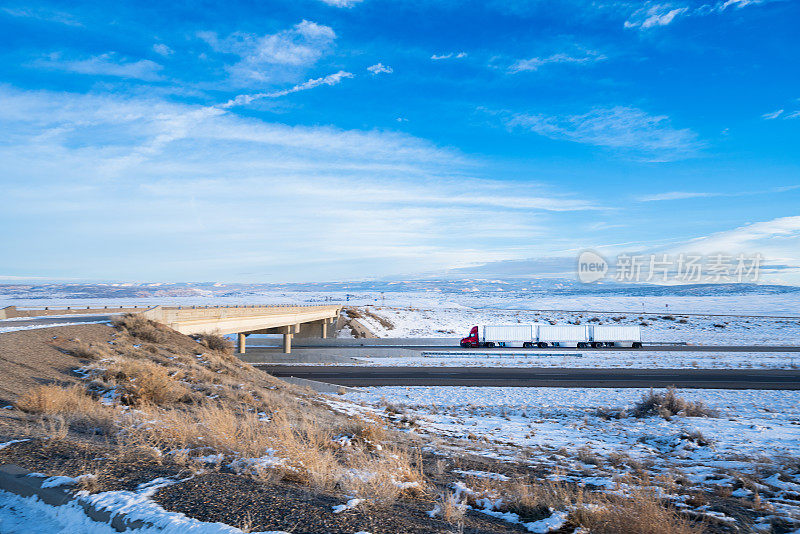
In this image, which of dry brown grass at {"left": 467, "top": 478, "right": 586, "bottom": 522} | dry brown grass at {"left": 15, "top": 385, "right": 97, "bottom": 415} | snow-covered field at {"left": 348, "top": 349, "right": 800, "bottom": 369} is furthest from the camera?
snow-covered field at {"left": 348, "top": 349, "right": 800, "bottom": 369}

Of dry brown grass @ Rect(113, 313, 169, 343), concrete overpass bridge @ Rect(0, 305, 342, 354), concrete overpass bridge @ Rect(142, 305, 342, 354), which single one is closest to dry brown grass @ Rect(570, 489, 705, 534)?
dry brown grass @ Rect(113, 313, 169, 343)

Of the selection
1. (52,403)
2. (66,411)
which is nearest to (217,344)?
(52,403)

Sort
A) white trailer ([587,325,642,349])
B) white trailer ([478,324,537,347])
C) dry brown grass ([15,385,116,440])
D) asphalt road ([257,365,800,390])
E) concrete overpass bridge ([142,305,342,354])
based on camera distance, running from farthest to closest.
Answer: white trailer ([478,324,537,347]) → white trailer ([587,325,642,349]) → concrete overpass bridge ([142,305,342,354]) → asphalt road ([257,365,800,390]) → dry brown grass ([15,385,116,440])

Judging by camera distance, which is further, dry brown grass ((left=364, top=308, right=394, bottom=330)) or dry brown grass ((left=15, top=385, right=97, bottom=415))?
dry brown grass ((left=364, top=308, right=394, bottom=330))

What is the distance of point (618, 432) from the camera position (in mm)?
15578

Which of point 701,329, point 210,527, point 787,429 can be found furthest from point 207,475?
point 701,329

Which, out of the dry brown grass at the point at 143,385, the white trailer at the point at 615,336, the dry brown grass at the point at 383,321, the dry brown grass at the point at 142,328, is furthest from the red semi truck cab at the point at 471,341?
the dry brown grass at the point at 143,385

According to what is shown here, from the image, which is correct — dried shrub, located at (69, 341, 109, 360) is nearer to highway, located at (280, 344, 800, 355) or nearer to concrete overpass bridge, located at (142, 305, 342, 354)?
concrete overpass bridge, located at (142, 305, 342, 354)

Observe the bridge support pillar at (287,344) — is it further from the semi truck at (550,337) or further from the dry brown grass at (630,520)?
the dry brown grass at (630,520)

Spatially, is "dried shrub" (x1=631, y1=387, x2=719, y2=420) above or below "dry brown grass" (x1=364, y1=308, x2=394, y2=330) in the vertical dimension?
above

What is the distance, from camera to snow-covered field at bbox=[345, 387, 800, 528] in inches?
385

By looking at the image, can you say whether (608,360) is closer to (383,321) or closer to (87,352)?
(87,352)

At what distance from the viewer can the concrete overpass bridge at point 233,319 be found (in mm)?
28828

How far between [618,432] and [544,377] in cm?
1374
